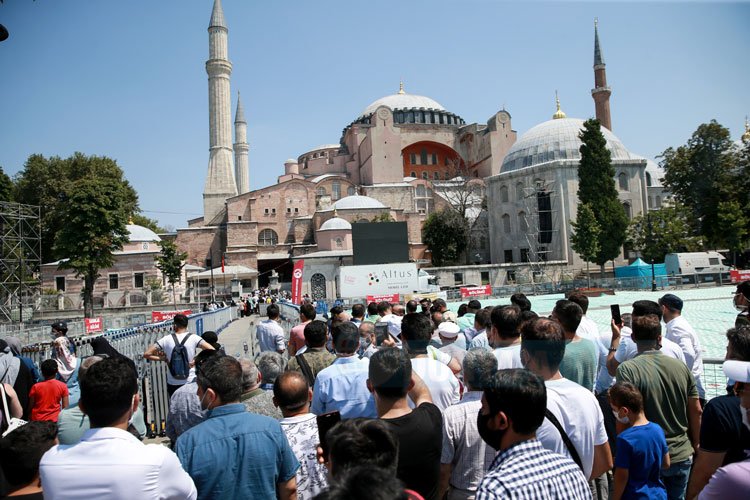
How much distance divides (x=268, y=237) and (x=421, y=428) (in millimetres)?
46333

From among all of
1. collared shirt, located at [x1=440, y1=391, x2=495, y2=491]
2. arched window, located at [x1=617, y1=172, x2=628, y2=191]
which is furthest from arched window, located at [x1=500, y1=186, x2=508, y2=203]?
collared shirt, located at [x1=440, y1=391, x2=495, y2=491]

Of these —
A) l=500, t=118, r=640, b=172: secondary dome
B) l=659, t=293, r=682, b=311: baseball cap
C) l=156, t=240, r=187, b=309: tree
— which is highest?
l=500, t=118, r=640, b=172: secondary dome

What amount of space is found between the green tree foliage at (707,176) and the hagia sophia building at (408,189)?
3322 millimetres

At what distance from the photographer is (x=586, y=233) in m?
33.8

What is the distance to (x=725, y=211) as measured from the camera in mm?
31188

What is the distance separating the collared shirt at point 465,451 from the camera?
2.72m

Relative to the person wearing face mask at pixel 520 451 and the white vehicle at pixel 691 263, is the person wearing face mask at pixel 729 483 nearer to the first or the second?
the person wearing face mask at pixel 520 451

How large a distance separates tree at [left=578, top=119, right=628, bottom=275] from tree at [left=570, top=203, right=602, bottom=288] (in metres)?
0.38

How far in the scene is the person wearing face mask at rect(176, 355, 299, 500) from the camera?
243cm

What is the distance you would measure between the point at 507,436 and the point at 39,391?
172 inches

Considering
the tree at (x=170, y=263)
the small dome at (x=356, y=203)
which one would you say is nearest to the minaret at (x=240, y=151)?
the small dome at (x=356, y=203)

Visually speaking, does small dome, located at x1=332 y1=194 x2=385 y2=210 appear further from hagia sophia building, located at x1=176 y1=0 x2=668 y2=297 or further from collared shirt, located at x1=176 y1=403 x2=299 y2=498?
collared shirt, located at x1=176 y1=403 x2=299 y2=498

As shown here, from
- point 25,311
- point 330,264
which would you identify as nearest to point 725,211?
point 330,264

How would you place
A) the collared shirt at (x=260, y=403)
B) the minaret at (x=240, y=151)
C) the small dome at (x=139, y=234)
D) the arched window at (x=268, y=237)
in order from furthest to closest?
1. the minaret at (x=240, y=151)
2. the arched window at (x=268, y=237)
3. the small dome at (x=139, y=234)
4. the collared shirt at (x=260, y=403)
